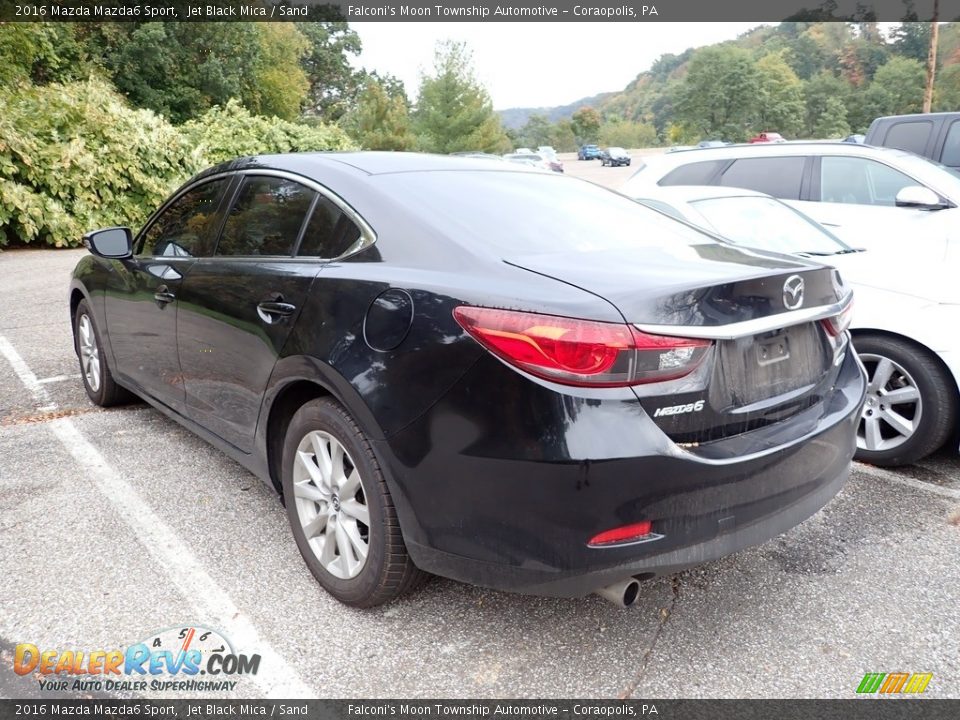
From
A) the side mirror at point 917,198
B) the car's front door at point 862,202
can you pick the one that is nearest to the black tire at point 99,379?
the car's front door at point 862,202

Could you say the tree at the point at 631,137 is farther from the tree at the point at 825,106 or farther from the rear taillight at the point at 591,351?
the rear taillight at the point at 591,351

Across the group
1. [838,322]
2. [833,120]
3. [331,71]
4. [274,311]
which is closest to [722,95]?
[833,120]

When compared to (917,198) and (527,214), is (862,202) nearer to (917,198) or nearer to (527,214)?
(917,198)

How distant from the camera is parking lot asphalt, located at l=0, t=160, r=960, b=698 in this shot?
7.89ft

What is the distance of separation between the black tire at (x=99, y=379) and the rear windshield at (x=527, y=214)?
8.87 feet

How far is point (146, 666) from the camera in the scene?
96.3 inches

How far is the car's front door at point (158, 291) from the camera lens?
3.70 m

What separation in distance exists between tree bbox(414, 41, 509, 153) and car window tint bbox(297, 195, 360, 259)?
51617mm

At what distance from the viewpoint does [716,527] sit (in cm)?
223

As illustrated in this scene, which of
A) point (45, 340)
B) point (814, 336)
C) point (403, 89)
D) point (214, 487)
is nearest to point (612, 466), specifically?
point (814, 336)

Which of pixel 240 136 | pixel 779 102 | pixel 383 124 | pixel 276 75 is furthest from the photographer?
pixel 779 102

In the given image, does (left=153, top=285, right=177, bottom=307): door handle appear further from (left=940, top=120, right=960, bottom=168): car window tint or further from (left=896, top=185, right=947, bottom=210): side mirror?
(left=940, top=120, right=960, bottom=168): car window tint

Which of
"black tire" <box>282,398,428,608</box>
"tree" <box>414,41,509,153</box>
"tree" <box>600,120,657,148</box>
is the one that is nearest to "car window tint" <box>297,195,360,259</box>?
"black tire" <box>282,398,428,608</box>

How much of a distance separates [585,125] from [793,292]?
5216 inches
